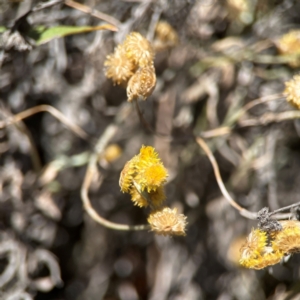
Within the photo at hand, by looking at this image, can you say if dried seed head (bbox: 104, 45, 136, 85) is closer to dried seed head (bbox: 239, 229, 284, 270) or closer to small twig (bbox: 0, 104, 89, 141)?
small twig (bbox: 0, 104, 89, 141)

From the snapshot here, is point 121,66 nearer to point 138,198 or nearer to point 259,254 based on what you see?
point 138,198

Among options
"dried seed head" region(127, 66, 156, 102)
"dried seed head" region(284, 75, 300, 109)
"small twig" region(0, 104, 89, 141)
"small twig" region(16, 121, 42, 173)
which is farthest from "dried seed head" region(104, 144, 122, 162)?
"dried seed head" region(284, 75, 300, 109)

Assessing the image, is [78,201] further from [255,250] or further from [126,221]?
[255,250]

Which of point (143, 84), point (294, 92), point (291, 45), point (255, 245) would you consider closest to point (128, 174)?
point (143, 84)

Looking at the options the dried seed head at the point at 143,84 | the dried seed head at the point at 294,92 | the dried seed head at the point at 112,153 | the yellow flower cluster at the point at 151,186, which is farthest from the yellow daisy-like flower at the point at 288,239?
the dried seed head at the point at 112,153

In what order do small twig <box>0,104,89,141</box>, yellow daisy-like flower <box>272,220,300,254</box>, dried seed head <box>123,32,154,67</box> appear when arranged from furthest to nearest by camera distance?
small twig <box>0,104,89,141</box>
dried seed head <box>123,32,154,67</box>
yellow daisy-like flower <box>272,220,300,254</box>

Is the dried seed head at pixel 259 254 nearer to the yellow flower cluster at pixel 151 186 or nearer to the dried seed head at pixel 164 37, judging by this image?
the yellow flower cluster at pixel 151 186
